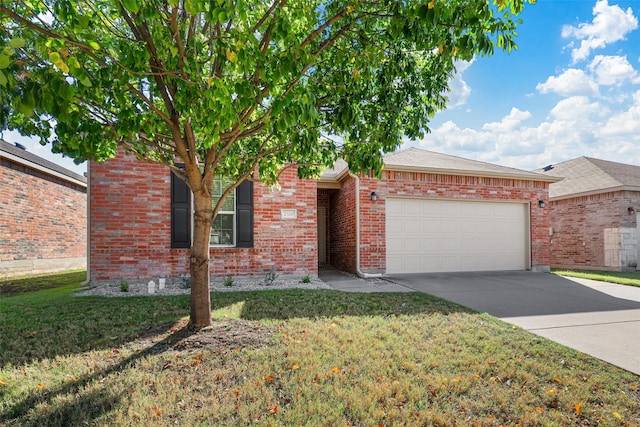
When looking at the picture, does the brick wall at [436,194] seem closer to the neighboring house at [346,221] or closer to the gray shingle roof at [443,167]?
the neighboring house at [346,221]

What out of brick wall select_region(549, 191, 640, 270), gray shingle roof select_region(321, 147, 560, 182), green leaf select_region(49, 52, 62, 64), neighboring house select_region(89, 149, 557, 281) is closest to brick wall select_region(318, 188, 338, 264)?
neighboring house select_region(89, 149, 557, 281)

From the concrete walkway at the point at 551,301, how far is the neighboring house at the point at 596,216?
4.23 meters

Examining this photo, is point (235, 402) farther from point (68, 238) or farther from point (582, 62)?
point (68, 238)

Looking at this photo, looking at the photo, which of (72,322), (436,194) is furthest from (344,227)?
(72,322)

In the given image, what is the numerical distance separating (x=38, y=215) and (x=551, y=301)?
14748 millimetres

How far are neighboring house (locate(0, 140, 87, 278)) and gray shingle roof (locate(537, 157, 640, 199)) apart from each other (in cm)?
1908

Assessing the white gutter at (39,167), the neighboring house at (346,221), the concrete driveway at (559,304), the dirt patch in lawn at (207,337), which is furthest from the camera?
the white gutter at (39,167)

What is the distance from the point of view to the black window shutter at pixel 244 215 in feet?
26.1

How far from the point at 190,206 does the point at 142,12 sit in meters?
5.61

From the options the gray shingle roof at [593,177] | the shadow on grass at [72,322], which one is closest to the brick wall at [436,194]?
the gray shingle roof at [593,177]

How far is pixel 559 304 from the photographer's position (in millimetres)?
5801

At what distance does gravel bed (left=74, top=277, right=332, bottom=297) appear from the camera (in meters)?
6.63

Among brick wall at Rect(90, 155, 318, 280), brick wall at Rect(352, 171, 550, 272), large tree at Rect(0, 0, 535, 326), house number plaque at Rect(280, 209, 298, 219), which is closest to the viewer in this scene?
large tree at Rect(0, 0, 535, 326)

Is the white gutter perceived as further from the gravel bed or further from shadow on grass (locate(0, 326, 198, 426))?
shadow on grass (locate(0, 326, 198, 426))
